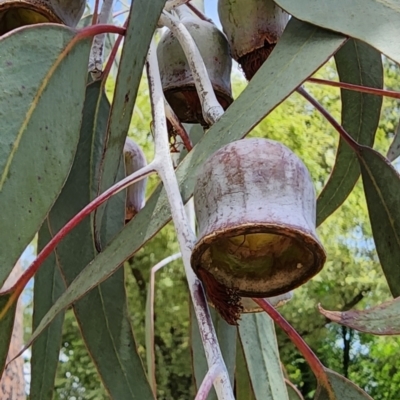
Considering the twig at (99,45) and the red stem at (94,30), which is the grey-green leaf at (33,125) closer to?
the red stem at (94,30)

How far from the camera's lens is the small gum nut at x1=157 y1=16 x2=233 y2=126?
61 cm

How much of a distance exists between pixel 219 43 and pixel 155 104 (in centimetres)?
13

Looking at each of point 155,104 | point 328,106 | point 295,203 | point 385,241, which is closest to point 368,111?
point 385,241

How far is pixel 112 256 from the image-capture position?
48 cm

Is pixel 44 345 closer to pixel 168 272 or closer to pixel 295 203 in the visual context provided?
pixel 295 203

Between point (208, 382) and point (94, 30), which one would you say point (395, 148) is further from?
point (208, 382)

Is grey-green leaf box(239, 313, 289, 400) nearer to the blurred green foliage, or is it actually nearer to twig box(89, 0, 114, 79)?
twig box(89, 0, 114, 79)

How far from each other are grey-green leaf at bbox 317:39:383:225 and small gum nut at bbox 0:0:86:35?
30 centimetres

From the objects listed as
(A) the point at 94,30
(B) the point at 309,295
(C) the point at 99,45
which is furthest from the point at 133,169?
(B) the point at 309,295

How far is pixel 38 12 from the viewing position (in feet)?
1.92

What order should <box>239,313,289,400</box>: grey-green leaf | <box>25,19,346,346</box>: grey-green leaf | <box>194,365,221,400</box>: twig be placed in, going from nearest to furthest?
<box>194,365,221,400</box>: twig, <box>25,19,346,346</box>: grey-green leaf, <box>239,313,289,400</box>: grey-green leaf

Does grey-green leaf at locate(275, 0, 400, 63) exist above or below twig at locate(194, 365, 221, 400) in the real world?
above

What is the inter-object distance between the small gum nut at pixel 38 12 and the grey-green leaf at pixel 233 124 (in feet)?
0.59

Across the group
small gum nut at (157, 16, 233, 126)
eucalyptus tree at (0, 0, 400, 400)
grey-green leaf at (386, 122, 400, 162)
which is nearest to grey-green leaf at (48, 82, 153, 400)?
eucalyptus tree at (0, 0, 400, 400)
